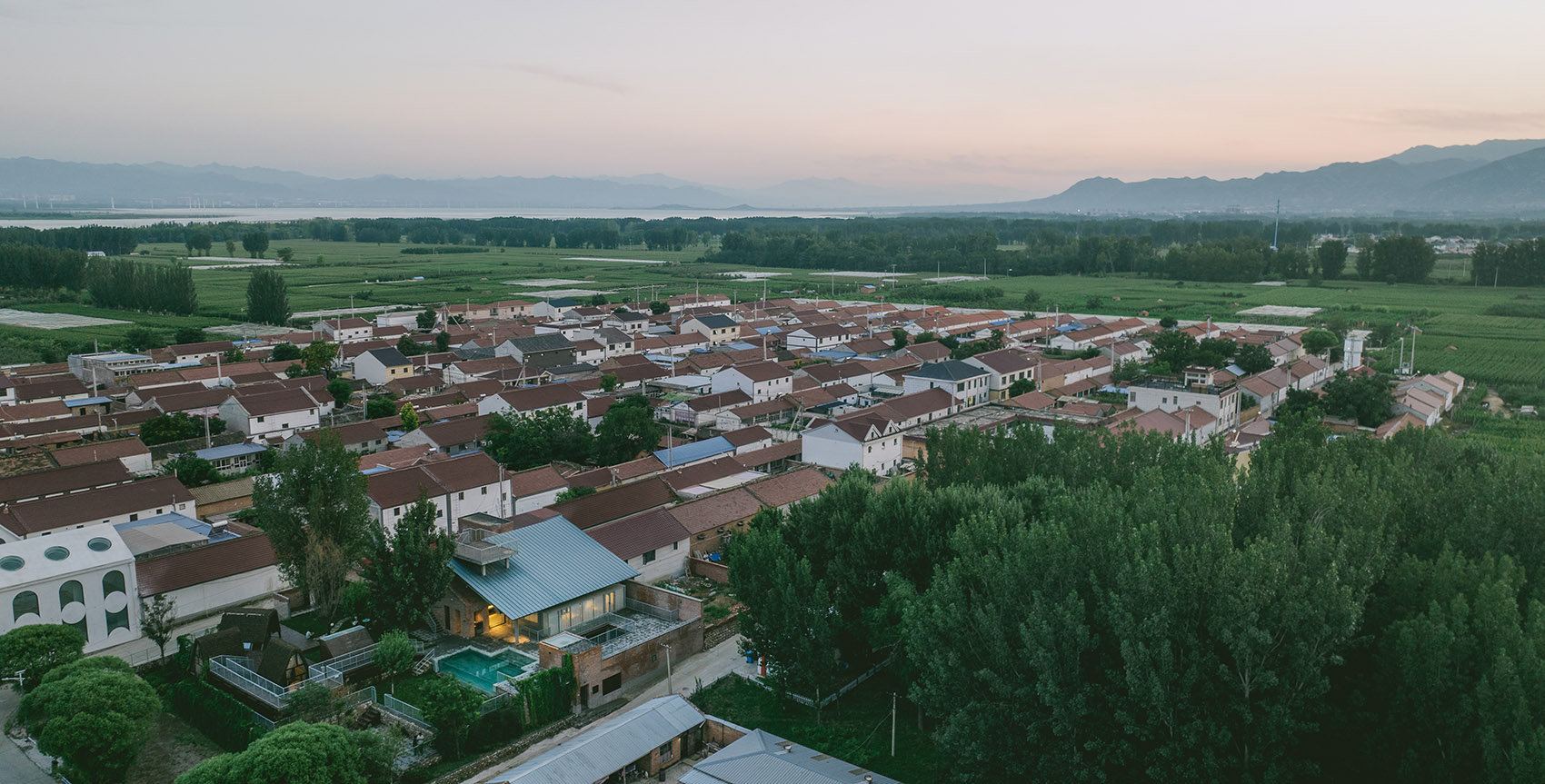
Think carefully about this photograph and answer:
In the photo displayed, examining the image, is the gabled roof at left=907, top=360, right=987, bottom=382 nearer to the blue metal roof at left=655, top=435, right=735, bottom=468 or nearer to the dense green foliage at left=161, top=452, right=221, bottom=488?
the blue metal roof at left=655, top=435, right=735, bottom=468

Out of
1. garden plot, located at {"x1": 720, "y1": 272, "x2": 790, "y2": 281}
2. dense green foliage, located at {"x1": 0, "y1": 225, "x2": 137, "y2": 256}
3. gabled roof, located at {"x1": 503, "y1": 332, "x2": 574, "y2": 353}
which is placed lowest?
gabled roof, located at {"x1": 503, "y1": 332, "x2": 574, "y2": 353}

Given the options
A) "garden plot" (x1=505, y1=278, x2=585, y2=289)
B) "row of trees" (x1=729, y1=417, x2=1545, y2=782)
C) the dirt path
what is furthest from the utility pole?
"garden plot" (x1=505, y1=278, x2=585, y2=289)

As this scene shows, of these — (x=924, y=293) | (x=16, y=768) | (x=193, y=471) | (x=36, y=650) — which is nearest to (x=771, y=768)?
(x=16, y=768)

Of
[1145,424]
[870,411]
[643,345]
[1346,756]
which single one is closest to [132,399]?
[643,345]

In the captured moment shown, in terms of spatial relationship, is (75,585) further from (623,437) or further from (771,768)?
(623,437)

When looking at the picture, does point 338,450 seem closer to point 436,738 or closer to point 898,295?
point 436,738
